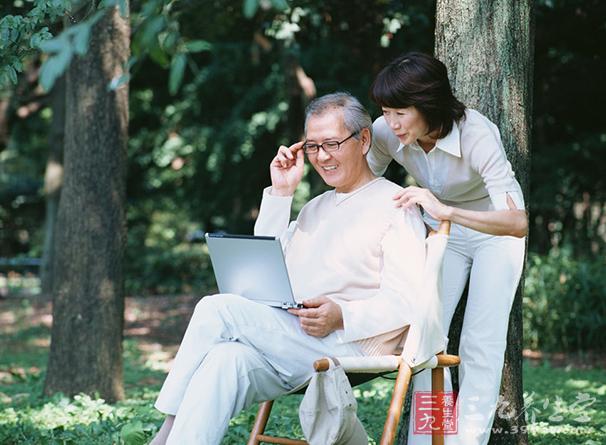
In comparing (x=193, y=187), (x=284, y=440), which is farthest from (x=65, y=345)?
(x=193, y=187)

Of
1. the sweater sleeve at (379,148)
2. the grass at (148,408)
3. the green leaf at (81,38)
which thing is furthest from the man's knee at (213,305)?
the green leaf at (81,38)

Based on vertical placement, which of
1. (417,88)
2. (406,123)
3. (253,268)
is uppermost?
(417,88)

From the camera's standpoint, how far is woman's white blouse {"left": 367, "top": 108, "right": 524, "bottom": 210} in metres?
3.57

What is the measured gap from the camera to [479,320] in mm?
3717

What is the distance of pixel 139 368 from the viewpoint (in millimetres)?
8750

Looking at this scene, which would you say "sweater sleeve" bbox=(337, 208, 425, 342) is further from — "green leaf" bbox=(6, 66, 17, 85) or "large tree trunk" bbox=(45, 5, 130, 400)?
"large tree trunk" bbox=(45, 5, 130, 400)

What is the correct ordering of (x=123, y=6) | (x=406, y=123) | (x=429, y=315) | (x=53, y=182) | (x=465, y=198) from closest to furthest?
(x=123, y=6) < (x=429, y=315) < (x=406, y=123) < (x=465, y=198) < (x=53, y=182)

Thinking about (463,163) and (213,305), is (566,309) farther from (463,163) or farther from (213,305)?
(213,305)

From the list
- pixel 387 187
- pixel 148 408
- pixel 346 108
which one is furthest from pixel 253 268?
pixel 148 408

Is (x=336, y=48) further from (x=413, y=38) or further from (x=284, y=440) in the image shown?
(x=284, y=440)

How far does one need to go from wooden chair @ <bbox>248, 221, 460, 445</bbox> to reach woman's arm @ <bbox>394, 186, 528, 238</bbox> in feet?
0.16

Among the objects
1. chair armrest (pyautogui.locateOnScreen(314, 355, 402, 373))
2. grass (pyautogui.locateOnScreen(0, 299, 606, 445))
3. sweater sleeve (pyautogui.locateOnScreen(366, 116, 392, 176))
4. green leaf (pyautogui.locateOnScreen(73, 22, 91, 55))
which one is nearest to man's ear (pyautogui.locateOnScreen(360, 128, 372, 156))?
sweater sleeve (pyautogui.locateOnScreen(366, 116, 392, 176))

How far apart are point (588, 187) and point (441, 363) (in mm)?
9527

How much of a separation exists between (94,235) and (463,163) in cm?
332
